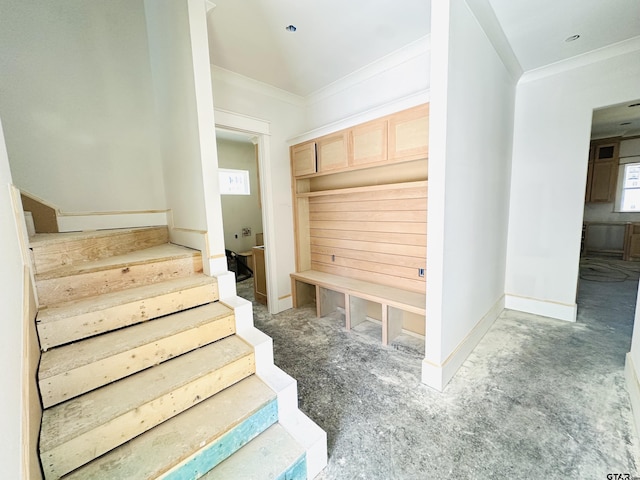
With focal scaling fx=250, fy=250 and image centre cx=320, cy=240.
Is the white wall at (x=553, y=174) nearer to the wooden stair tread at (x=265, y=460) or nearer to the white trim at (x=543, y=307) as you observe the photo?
the white trim at (x=543, y=307)

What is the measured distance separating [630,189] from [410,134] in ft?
22.3

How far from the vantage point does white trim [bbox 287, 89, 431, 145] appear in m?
2.04

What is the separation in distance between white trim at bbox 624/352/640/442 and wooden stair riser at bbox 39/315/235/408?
2453mm

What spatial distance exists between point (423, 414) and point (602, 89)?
133 inches

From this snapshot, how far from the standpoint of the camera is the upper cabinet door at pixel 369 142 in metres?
2.32

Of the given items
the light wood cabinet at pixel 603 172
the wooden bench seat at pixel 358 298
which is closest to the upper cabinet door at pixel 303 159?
the wooden bench seat at pixel 358 298

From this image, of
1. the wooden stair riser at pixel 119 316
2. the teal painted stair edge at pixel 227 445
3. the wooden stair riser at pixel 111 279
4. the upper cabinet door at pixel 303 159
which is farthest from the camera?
the upper cabinet door at pixel 303 159

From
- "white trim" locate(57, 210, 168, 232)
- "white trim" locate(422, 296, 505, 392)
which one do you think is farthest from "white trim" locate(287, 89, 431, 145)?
"white trim" locate(422, 296, 505, 392)

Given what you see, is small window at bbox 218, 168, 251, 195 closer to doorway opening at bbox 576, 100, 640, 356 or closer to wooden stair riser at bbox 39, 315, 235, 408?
wooden stair riser at bbox 39, 315, 235, 408

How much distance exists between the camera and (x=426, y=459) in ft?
4.28

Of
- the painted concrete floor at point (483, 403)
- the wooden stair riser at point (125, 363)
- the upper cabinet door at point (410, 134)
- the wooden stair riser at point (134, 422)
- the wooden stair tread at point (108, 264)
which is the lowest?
the painted concrete floor at point (483, 403)

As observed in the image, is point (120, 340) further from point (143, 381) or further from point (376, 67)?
point (376, 67)

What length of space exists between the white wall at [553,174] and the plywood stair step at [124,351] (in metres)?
3.27

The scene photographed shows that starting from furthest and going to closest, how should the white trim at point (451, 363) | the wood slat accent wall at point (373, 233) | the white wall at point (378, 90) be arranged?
the wood slat accent wall at point (373, 233) < the white wall at point (378, 90) < the white trim at point (451, 363)
